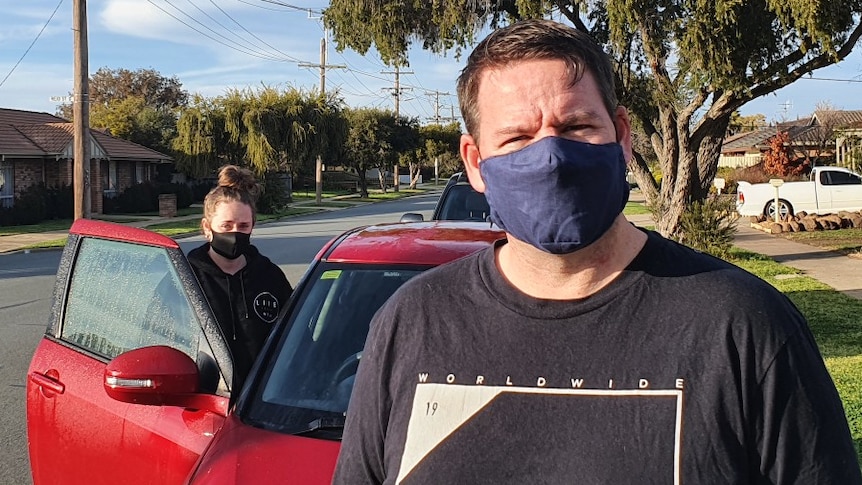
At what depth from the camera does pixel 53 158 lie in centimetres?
3275

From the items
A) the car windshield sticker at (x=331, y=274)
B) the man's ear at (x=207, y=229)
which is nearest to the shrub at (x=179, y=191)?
the man's ear at (x=207, y=229)

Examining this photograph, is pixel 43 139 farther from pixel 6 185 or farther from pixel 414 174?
pixel 414 174

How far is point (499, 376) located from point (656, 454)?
30 centimetres

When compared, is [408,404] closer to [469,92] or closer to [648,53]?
[469,92]

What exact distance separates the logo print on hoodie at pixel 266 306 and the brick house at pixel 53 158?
25370mm

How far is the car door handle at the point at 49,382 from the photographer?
388 cm

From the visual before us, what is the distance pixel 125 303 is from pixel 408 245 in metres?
1.29

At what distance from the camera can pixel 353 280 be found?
12.2 feet

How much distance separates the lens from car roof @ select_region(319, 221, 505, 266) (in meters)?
3.69

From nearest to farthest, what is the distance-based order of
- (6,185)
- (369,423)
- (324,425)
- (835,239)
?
(369,423)
(324,425)
(835,239)
(6,185)

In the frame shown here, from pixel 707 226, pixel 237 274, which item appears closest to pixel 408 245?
pixel 237 274

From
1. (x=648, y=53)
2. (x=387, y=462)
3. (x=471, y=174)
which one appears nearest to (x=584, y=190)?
(x=471, y=174)

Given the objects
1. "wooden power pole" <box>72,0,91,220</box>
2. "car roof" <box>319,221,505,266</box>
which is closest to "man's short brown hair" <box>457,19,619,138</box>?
"car roof" <box>319,221,505,266</box>

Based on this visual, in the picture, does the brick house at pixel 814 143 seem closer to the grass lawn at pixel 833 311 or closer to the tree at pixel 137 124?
the grass lawn at pixel 833 311
